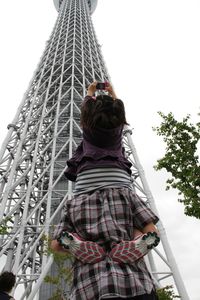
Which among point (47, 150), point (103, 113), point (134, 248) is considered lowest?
point (134, 248)

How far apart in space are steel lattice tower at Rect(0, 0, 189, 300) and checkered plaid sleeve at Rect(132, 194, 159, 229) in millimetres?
8690

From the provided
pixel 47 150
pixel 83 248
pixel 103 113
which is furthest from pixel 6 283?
pixel 47 150

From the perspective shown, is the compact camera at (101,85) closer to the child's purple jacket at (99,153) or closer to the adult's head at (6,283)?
the child's purple jacket at (99,153)

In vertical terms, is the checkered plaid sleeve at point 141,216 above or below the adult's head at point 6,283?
below

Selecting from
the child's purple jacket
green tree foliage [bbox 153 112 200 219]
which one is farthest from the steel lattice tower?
the child's purple jacket

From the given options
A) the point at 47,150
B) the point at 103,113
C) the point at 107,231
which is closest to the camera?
the point at 107,231

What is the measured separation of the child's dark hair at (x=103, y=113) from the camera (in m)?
2.20

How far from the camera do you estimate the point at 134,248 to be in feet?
5.82

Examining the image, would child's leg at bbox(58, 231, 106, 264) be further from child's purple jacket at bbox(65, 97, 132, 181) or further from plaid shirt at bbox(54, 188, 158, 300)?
child's purple jacket at bbox(65, 97, 132, 181)

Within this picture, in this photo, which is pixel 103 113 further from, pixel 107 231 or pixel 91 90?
pixel 107 231

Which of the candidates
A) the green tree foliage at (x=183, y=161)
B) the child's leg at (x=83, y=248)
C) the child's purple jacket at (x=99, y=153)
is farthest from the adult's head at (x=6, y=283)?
the green tree foliage at (x=183, y=161)

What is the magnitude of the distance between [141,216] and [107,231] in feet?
0.95

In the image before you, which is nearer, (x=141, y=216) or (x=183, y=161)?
(x=141, y=216)

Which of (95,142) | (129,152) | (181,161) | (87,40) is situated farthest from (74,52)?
(95,142)
